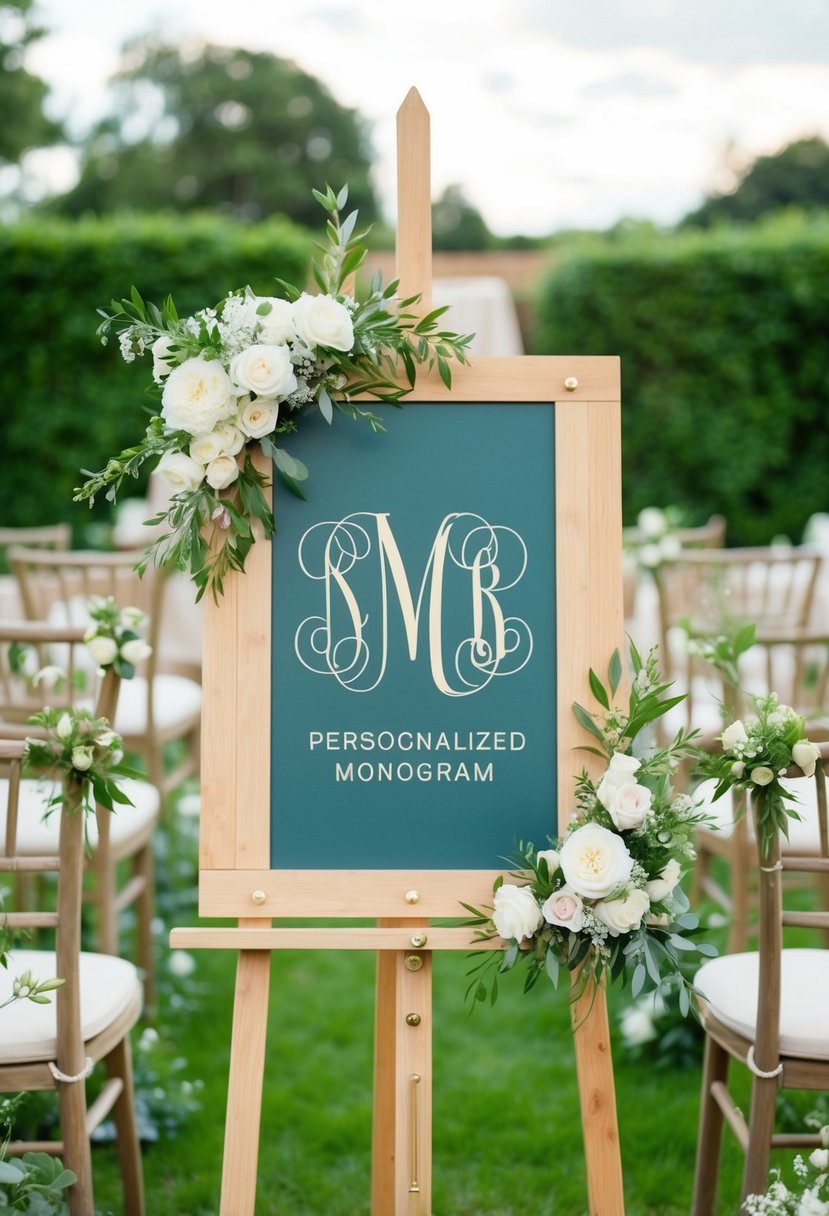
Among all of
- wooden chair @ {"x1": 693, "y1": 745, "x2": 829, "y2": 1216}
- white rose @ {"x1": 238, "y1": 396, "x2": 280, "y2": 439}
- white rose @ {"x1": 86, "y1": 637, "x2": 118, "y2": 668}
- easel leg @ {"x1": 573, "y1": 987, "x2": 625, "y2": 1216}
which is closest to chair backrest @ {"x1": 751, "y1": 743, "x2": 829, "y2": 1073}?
wooden chair @ {"x1": 693, "y1": 745, "x2": 829, "y2": 1216}

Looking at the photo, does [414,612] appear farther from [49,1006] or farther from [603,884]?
[49,1006]

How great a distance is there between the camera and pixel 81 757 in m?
1.46

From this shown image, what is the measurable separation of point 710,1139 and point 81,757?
1.24m

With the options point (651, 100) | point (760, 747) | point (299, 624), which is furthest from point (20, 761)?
point (651, 100)

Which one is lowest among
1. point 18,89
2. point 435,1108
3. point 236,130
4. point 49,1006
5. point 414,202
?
point 435,1108

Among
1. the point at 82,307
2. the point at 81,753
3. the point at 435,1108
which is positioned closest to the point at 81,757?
the point at 81,753

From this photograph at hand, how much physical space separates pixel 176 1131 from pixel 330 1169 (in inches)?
13.6

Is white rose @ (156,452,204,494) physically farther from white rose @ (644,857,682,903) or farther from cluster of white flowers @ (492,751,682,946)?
white rose @ (644,857,682,903)

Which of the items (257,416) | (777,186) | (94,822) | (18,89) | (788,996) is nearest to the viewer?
(257,416)

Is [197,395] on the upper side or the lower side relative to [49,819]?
upper

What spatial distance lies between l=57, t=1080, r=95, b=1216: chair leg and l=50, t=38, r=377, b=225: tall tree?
75.3ft

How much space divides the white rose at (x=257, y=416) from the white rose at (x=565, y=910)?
2.28 feet

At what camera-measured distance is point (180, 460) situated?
4.81 ft

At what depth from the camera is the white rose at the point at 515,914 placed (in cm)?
140
